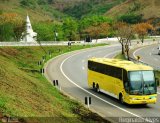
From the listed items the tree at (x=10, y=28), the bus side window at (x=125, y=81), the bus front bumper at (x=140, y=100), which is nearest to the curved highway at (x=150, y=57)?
the bus side window at (x=125, y=81)

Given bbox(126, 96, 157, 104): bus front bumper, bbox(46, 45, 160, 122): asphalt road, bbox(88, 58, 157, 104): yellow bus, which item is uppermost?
bbox(88, 58, 157, 104): yellow bus

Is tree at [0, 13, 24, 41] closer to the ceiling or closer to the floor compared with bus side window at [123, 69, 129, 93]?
closer to the ceiling

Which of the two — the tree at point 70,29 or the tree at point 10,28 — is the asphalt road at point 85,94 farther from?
the tree at point 70,29

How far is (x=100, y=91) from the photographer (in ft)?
121

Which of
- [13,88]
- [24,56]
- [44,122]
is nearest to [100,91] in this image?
[13,88]

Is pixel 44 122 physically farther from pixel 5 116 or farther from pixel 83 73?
pixel 83 73

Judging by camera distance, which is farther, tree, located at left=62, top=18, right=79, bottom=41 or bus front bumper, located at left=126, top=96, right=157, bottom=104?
tree, located at left=62, top=18, right=79, bottom=41

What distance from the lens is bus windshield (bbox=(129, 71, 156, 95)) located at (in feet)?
97.3

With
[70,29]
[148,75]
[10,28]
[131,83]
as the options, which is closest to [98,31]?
[70,29]

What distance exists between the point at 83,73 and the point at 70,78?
494 cm

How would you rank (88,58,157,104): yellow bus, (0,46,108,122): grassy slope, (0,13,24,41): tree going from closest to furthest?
(0,46,108,122): grassy slope → (88,58,157,104): yellow bus → (0,13,24,41): tree

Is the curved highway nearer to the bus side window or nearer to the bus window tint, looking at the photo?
the bus window tint

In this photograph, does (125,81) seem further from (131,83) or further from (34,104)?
(34,104)

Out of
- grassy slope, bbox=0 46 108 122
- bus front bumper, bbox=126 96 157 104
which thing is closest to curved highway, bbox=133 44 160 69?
bus front bumper, bbox=126 96 157 104
